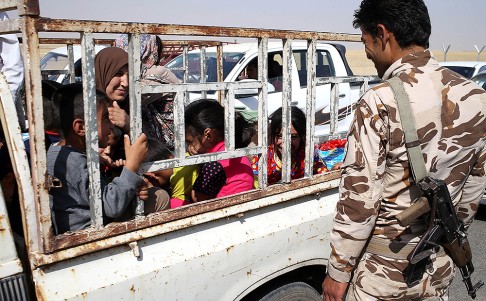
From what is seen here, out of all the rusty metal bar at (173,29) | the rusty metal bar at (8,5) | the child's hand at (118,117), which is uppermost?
the rusty metal bar at (8,5)

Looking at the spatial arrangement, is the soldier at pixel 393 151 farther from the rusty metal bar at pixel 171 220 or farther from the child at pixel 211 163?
the child at pixel 211 163

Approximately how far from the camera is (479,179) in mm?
1961

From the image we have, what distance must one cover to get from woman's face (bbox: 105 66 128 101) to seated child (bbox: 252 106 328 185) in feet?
3.03

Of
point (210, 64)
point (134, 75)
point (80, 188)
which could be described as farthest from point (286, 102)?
point (210, 64)

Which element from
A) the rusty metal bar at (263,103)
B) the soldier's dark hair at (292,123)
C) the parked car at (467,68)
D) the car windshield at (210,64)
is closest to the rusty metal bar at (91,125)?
the rusty metal bar at (263,103)

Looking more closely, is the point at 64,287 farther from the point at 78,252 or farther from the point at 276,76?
the point at 276,76

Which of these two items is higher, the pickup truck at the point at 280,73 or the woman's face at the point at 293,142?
the pickup truck at the point at 280,73

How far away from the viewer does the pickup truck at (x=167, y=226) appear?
150 centimetres

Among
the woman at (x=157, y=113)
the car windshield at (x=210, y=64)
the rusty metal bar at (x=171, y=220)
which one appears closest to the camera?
the rusty metal bar at (x=171, y=220)

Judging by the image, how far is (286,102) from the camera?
7.29ft

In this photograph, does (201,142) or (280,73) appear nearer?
(201,142)

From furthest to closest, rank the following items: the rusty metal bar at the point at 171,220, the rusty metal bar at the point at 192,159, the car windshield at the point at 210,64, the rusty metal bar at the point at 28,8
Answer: the car windshield at the point at 210,64, the rusty metal bar at the point at 192,159, the rusty metal bar at the point at 171,220, the rusty metal bar at the point at 28,8

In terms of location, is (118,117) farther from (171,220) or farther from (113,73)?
(171,220)

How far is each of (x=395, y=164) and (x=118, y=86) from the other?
173 centimetres
